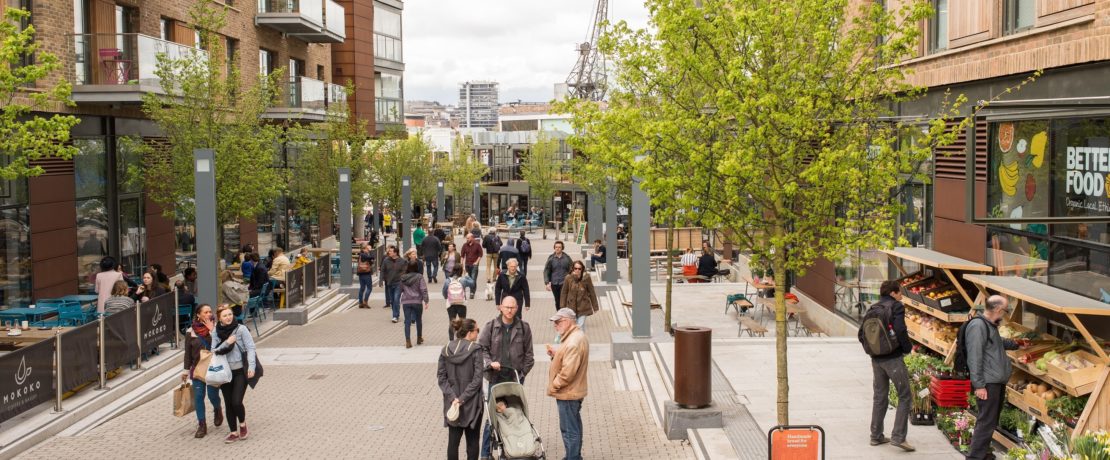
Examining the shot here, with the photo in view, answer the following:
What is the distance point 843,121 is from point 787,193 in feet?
3.87

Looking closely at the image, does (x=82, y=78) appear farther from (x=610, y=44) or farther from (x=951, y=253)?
(x=951, y=253)

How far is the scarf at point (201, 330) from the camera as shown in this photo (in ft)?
37.3

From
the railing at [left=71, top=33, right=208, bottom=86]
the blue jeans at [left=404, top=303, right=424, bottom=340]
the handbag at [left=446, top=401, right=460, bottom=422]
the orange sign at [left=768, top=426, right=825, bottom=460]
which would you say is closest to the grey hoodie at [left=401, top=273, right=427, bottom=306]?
the blue jeans at [left=404, top=303, right=424, bottom=340]

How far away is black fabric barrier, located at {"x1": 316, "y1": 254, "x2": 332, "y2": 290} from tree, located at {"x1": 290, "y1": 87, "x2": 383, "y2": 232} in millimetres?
7000

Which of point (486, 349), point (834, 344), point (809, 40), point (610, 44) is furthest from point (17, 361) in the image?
point (834, 344)

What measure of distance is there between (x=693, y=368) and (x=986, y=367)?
2.99 metres

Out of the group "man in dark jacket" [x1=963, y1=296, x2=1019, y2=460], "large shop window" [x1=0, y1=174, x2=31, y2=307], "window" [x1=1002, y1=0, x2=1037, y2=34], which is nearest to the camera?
"man in dark jacket" [x1=963, y1=296, x2=1019, y2=460]

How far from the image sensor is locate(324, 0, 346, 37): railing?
36.4 meters

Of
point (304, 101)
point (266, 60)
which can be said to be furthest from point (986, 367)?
point (266, 60)

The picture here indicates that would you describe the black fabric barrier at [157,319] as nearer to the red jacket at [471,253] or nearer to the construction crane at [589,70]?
the red jacket at [471,253]

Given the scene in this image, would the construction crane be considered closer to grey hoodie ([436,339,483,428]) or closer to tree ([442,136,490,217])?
tree ([442,136,490,217])

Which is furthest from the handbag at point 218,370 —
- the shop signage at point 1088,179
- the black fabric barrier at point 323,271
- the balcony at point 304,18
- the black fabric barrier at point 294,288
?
the balcony at point 304,18

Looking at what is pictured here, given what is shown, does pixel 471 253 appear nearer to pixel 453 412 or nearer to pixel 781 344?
pixel 453 412

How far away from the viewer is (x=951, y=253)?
549 inches
